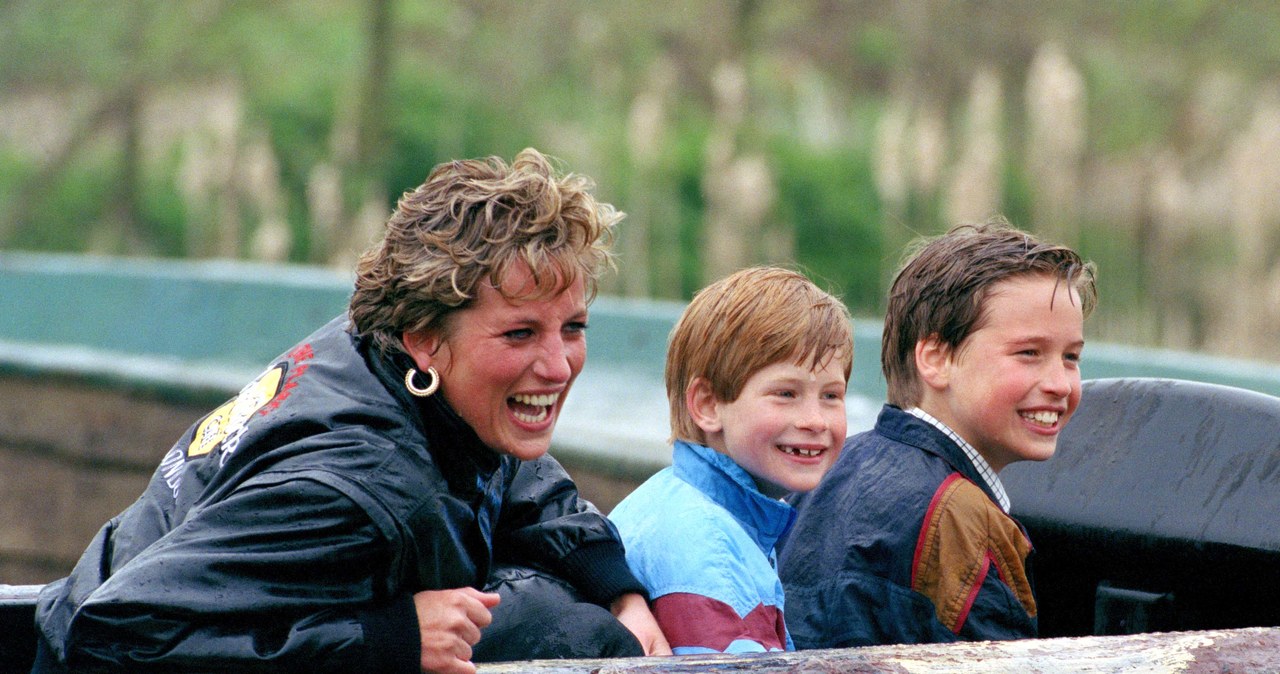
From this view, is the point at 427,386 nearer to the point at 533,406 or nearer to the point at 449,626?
the point at 533,406

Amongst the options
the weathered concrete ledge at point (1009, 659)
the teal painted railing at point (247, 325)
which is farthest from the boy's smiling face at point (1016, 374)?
the teal painted railing at point (247, 325)

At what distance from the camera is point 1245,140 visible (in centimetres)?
724

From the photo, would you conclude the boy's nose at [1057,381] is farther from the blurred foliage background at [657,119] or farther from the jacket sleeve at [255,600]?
the blurred foliage background at [657,119]

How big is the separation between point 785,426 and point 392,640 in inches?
28.9

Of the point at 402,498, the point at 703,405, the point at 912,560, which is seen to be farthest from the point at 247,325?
the point at 402,498

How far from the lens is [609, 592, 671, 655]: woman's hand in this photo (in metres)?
2.00

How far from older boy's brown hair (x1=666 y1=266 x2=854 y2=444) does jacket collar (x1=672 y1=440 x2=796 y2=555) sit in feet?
0.20

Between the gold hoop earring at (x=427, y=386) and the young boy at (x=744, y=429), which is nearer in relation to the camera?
the gold hoop earring at (x=427, y=386)

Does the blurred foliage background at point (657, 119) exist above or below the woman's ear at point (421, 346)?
below

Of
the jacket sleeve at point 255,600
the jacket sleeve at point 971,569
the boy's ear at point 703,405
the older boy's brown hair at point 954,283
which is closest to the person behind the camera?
the jacket sleeve at point 255,600

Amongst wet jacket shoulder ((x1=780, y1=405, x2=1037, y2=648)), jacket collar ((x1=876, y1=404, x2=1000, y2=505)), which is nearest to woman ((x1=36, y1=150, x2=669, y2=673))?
wet jacket shoulder ((x1=780, y1=405, x2=1037, y2=648))

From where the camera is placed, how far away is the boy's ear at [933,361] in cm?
236

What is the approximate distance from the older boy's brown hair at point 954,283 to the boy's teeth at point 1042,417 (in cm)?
15

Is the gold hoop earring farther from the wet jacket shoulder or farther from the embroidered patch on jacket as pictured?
the wet jacket shoulder
